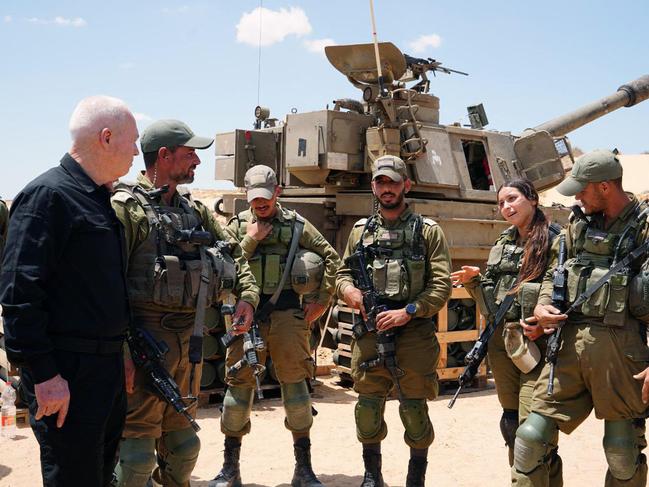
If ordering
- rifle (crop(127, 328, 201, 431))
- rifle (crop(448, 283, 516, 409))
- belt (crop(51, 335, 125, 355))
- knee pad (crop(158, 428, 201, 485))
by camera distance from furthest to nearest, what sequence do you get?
rifle (crop(448, 283, 516, 409))
knee pad (crop(158, 428, 201, 485))
rifle (crop(127, 328, 201, 431))
belt (crop(51, 335, 125, 355))

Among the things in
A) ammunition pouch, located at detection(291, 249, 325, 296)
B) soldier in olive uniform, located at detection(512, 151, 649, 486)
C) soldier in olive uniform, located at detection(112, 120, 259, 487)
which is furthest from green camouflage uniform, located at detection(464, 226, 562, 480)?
soldier in olive uniform, located at detection(112, 120, 259, 487)

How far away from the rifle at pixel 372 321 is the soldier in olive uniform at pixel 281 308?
0.49m

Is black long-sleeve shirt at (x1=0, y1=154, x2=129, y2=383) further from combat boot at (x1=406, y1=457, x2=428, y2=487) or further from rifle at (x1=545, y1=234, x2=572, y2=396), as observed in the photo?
combat boot at (x1=406, y1=457, x2=428, y2=487)

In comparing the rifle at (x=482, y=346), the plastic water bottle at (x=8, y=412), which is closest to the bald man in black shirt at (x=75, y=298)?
the rifle at (x=482, y=346)

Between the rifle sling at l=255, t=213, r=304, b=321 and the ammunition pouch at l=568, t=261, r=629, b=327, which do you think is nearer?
the ammunition pouch at l=568, t=261, r=629, b=327

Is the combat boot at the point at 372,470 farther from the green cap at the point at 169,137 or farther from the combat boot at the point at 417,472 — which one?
the green cap at the point at 169,137

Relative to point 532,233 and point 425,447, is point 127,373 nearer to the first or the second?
point 425,447

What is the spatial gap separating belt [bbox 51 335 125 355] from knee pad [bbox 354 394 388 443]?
2355mm

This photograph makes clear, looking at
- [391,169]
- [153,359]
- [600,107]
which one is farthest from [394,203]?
[600,107]

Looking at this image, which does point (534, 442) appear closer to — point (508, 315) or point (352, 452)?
point (508, 315)

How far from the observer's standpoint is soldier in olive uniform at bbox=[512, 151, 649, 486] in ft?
13.1

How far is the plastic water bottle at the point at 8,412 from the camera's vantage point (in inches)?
267

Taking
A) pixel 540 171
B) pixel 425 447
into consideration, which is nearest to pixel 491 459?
pixel 425 447

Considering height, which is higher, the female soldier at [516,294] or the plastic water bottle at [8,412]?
the female soldier at [516,294]
